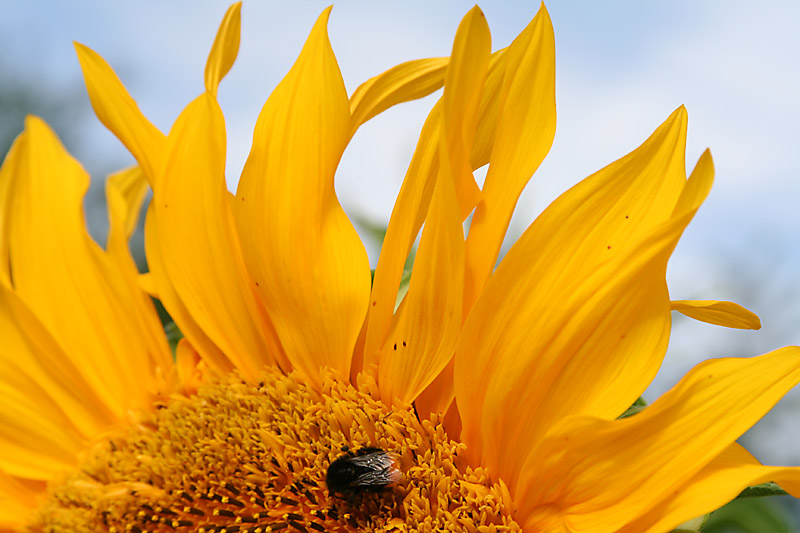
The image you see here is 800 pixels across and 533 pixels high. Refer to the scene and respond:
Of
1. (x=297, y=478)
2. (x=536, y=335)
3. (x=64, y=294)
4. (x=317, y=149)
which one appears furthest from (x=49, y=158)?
(x=536, y=335)

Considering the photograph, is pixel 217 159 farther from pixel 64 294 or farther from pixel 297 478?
pixel 297 478

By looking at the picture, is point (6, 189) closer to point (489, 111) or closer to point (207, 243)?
point (207, 243)

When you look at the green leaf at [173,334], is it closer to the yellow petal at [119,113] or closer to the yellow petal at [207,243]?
the yellow petal at [207,243]

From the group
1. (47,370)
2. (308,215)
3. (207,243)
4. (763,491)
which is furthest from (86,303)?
(763,491)

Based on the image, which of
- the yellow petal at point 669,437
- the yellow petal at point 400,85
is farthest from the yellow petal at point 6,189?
the yellow petal at point 669,437

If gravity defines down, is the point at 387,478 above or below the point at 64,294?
below

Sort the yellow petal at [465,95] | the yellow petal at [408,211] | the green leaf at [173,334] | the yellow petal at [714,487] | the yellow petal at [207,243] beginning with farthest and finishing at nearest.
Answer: the green leaf at [173,334], the yellow petal at [207,243], the yellow petal at [408,211], the yellow petal at [465,95], the yellow petal at [714,487]

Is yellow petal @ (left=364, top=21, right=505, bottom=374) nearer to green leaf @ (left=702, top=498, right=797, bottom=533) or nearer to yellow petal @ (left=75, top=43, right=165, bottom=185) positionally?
yellow petal @ (left=75, top=43, right=165, bottom=185)
